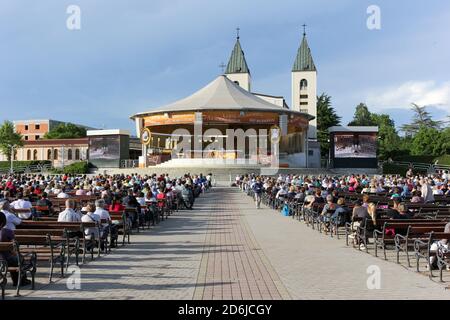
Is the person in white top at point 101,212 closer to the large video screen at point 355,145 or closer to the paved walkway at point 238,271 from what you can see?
the paved walkway at point 238,271

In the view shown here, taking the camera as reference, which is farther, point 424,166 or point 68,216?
point 424,166

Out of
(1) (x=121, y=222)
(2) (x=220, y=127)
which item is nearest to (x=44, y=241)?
(1) (x=121, y=222)

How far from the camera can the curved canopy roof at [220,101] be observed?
49.6 meters

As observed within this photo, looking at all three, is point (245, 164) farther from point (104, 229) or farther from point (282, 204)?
point (104, 229)

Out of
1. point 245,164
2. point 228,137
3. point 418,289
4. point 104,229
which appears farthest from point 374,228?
point 228,137

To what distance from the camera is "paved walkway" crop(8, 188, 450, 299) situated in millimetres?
7148

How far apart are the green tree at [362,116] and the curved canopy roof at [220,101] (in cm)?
6157

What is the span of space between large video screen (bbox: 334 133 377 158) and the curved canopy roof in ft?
22.0

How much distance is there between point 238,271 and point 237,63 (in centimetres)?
9053

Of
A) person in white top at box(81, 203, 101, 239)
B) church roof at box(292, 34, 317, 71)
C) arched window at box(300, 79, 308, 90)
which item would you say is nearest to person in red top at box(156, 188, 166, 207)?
person in white top at box(81, 203, 101, 239)

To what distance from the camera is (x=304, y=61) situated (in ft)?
299

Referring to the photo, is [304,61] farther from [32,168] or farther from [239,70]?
[32,168]

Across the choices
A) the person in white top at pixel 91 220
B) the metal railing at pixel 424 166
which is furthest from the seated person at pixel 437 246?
the metal railing at pixel 424 166
